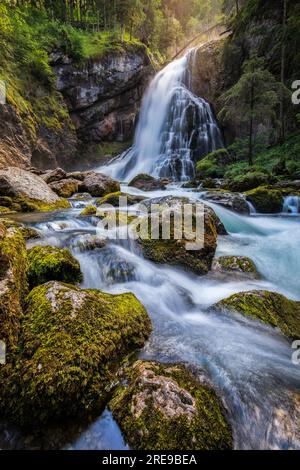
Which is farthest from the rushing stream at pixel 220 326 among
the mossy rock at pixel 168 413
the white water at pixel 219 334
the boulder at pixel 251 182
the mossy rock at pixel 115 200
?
the boulder at pixel 251 182

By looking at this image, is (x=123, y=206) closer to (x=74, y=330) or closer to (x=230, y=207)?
(x=230, y=207)

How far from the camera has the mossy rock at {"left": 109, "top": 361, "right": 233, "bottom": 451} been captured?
1.76 m

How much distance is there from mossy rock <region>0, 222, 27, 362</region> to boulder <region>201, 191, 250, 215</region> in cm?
789

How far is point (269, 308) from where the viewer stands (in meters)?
3.44

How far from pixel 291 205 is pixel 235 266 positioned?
599 centimetres

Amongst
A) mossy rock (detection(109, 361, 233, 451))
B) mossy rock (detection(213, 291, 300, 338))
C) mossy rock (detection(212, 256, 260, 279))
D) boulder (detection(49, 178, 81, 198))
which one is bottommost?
mossy rock (detection(109, 361, 233, 451))

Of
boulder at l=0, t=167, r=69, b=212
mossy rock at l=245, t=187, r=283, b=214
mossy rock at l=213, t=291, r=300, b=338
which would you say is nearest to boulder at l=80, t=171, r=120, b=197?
boulder at l=0, t=167, r=69, b=212

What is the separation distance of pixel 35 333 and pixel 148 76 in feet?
100

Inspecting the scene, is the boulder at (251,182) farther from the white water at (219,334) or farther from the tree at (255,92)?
the white water at (219,334)

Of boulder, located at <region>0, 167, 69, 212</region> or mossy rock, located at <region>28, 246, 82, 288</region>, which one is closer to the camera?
mossy rock, located at <region>28, 246, 82, 288</region>

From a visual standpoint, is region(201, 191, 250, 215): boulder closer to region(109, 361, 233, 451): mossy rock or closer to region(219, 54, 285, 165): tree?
region(219, 54, 285, 165): tree

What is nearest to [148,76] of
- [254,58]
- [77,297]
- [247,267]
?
[254,58]

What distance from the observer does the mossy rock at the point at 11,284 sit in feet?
7.49

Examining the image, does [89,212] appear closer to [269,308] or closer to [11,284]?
[11,284]
